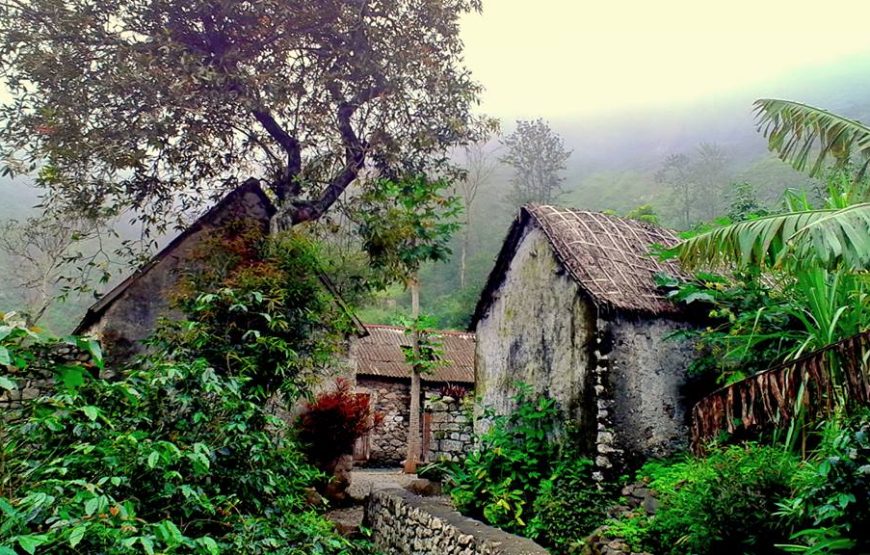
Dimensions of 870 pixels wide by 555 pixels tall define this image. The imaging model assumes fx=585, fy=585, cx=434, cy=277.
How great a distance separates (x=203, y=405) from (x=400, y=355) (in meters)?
14.6

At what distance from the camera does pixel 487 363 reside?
10875mm

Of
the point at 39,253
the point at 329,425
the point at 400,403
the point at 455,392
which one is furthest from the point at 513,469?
the point at 39,253

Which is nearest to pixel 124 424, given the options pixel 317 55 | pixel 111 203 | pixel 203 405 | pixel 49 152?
pixel 203 405

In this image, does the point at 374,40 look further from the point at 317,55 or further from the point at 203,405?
the point at 203,405

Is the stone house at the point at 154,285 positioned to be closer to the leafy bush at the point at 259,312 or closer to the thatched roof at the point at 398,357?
the leafy bush at the point at 259,312

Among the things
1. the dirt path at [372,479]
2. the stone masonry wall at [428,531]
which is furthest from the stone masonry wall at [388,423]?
the stone masonry wall at [428,531]

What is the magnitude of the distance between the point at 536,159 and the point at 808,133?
92.4 ft

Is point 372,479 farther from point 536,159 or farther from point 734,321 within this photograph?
point 536,159

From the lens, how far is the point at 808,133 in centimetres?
639

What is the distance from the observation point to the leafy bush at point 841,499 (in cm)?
442

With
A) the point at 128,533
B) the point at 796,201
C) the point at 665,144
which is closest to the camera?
the point at 128,533

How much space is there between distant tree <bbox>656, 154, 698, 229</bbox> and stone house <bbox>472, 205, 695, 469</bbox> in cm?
2731

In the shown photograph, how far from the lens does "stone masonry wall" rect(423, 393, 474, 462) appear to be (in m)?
16.6

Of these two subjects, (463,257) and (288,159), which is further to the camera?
(463,257)
